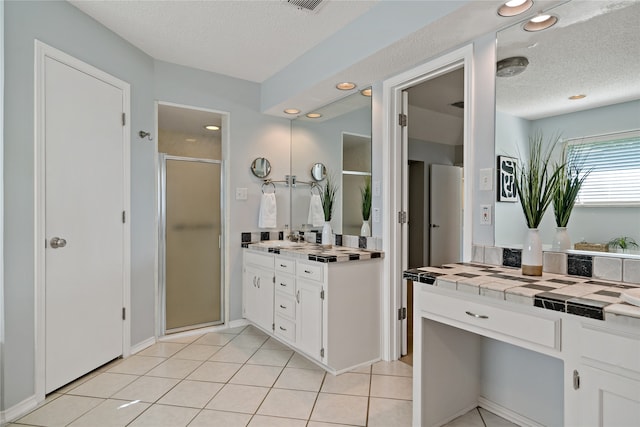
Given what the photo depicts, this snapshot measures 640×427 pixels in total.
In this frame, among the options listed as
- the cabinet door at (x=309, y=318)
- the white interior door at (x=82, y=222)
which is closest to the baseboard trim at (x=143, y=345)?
the white interior door at (x=82, y=222)

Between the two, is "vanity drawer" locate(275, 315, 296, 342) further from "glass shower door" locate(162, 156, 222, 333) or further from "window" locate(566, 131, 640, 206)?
"window" locate(566, 131, 640, 206)

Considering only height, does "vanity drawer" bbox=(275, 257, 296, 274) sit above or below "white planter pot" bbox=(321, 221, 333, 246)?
below

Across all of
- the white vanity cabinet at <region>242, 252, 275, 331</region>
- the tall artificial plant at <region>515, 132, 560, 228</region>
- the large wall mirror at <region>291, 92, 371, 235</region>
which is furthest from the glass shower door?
the tall artificial plant at <region>515, 132, 560, 228</region>

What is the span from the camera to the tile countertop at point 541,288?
1.17m

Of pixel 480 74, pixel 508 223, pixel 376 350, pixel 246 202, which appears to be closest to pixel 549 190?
pixel 508 223

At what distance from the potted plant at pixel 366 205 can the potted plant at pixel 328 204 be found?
0.32m

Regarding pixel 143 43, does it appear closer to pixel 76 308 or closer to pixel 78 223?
pixel 78 223

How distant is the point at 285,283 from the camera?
2.92 m

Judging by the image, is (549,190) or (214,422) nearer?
(549,190)

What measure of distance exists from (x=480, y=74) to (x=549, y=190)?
796mm

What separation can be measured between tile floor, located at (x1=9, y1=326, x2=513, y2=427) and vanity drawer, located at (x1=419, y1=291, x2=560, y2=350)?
71 centimetres

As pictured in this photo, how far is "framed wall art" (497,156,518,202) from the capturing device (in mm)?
1933

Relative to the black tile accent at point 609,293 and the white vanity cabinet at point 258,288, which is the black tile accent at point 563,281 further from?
the white vanity cabinet at point 258,288

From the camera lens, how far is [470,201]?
82.9 inches
